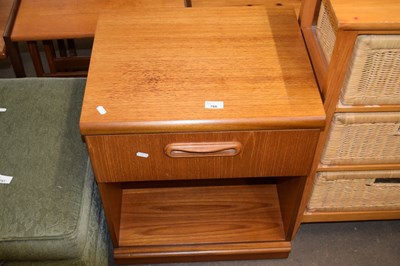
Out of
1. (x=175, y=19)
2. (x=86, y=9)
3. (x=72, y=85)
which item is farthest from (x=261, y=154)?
(x=86, y=9)

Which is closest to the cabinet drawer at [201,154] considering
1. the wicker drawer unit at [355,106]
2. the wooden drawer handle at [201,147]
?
the wooden drawer handle at [201,147]

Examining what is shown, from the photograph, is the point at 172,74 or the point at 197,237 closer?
the point at 172,74

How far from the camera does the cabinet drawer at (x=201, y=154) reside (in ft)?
3.29

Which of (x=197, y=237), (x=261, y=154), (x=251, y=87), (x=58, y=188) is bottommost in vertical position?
(x=197, y=237)

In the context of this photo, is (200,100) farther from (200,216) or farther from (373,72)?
(200,216)

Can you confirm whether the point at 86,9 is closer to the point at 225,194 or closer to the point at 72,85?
the point at 72,85

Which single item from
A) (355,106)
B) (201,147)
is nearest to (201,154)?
(201,147)

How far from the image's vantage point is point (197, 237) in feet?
4.57

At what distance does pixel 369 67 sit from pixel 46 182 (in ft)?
2.57

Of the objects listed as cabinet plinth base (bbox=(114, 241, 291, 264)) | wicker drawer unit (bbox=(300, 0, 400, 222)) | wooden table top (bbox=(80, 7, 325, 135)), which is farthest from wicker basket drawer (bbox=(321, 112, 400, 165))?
cabinet plinth base (bbox=(114, 241, 291, 264))

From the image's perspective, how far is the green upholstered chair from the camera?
1086 mm

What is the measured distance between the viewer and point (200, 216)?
4.73ft

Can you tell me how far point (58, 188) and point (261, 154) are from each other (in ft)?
1.62

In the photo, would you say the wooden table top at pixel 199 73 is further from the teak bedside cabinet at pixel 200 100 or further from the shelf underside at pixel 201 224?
the shelf underside at pixel 201 224
